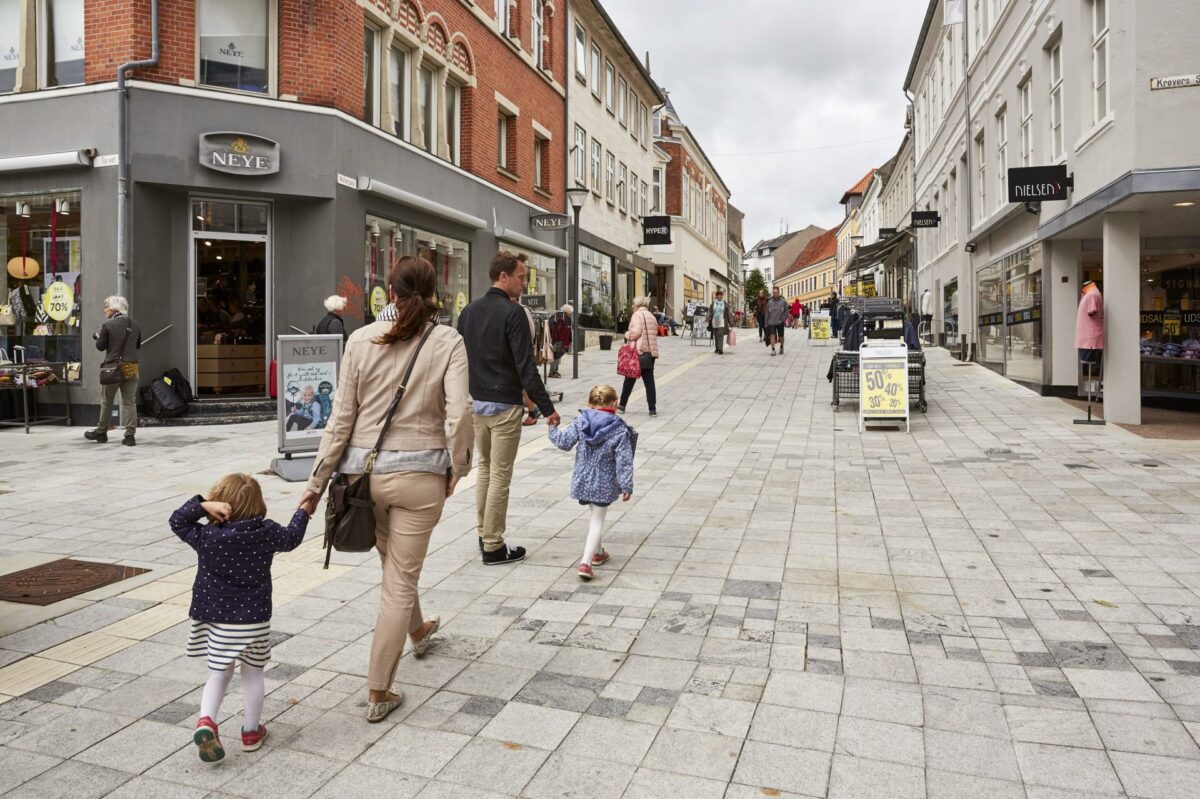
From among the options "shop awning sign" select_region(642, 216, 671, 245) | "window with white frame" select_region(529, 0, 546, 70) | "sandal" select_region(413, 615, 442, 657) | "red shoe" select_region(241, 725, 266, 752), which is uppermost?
"window with white frame" select_region(529, 0, 546, 70)

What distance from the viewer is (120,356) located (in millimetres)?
11273

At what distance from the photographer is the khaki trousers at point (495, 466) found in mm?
5910

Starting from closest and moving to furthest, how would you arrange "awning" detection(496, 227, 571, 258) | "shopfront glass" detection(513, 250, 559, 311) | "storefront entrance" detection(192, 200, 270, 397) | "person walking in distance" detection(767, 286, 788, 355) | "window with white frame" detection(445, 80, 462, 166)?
"storefront entrance" detection(192, 200, 270, 397), "window with white frame" detection(445, 80, 462, 166), "awning" detection(496, 227, 571, 258), "shopfront glass" detection(513, 250, 559, 311), "person walking in distance" detection(767, 286, 788, 355)

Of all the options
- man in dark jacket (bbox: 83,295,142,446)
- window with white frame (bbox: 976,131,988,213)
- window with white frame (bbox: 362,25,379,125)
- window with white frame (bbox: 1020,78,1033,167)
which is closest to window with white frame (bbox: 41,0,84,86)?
window with white frame (bbox: 362,25,379,125)

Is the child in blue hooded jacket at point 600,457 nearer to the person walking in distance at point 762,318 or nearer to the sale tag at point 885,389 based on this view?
the sale tag at point 885,389

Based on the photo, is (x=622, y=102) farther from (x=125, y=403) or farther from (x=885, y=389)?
(x=125, y=403)

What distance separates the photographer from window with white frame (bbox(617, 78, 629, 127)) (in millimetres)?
34375

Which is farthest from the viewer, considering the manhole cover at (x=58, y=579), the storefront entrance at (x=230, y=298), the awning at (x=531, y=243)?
the awning at (x=531, y=243)

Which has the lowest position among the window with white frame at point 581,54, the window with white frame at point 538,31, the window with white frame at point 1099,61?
the window with white frame at point 1099,61

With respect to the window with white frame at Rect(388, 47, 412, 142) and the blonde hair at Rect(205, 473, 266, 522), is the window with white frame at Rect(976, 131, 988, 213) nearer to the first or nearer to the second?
the window with white frame at Rect(388, 47, 412, 142)

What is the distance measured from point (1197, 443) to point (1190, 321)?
19.1ft

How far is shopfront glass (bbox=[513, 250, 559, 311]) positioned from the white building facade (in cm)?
1119

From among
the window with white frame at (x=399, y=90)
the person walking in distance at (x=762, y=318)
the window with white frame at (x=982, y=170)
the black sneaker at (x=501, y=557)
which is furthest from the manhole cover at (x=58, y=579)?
the person walking in distance at (x=762, y=318)

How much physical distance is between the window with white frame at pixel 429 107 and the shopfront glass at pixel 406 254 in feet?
6.37
